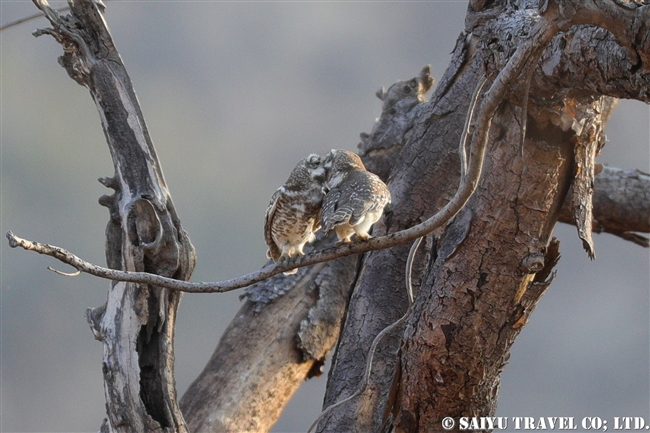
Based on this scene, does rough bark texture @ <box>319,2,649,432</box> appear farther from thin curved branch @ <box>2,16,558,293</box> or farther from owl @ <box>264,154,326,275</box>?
owl @ <box>264,154,326,275</box>

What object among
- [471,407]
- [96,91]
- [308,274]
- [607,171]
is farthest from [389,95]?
[471,407]

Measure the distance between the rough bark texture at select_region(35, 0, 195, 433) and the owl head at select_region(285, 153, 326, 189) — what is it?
22.7 inches

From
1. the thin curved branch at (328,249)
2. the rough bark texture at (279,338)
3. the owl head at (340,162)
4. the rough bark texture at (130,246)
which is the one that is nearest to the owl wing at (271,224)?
the owl head at (340,162)

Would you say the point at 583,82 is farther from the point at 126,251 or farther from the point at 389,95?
the point at 389,95

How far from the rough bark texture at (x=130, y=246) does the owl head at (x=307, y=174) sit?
1.89 ft

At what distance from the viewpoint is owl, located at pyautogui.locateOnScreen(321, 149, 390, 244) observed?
2.22 meters

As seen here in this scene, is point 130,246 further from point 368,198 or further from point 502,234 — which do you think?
point 502,234

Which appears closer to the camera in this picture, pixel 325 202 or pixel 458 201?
pixel 458 201

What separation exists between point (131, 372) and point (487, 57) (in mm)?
1740

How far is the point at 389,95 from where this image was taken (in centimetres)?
438

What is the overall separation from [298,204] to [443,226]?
56 cm

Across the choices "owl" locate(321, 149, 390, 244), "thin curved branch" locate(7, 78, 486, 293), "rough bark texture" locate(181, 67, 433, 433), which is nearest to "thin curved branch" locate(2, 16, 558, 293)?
"thin curved branch" locate(7, 78, 486, 293)

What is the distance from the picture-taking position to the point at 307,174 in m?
2.59

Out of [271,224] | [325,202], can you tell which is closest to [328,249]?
[325,202]
